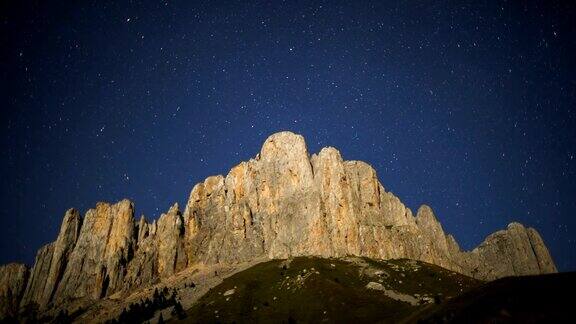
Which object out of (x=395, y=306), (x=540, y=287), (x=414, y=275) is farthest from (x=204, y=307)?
(x=540, y=287)

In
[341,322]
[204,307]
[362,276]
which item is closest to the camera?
[341,322]

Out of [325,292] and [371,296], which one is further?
[325,292]

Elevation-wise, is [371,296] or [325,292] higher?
[325,292]

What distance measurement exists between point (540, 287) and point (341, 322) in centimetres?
6205

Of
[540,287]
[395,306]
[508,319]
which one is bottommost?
[508,319]

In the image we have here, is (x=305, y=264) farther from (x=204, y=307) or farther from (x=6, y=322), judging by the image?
(x=6, y=322)

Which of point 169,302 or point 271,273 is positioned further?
point 271,273

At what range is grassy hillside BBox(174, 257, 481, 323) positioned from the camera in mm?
118325

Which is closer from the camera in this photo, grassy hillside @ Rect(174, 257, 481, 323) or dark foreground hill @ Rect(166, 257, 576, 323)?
dark foreground hill @ Rect(166, 257, 576, 323)

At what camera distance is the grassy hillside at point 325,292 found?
118 m

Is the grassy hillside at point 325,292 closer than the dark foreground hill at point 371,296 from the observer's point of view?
No

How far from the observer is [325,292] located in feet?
447

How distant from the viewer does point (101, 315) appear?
17688cm

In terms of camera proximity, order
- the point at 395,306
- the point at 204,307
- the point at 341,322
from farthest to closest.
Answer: the point at 204,307, the point at 395,306, the point at 341,322
